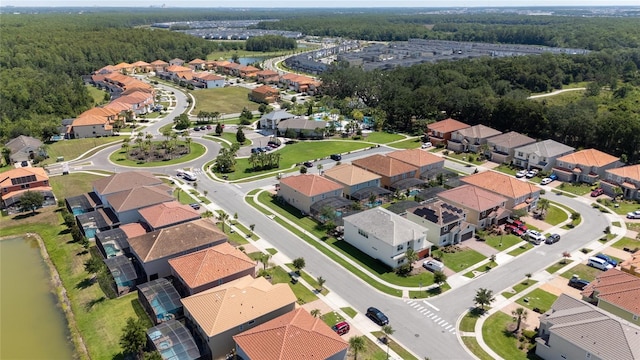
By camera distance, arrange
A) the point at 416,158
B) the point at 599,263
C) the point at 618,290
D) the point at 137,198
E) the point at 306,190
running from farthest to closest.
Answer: the point at 416,158 → the point at 306,190 → the point at 137,198 → the point at 599,263 → the point at 618,290

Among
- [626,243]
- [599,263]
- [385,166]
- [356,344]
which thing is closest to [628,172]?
[626,243]

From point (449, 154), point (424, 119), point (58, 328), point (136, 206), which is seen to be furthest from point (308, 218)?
point (424, 119)

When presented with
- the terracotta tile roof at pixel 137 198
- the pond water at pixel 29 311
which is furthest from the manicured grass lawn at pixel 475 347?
the terracotta tile roof at pixel 137 198

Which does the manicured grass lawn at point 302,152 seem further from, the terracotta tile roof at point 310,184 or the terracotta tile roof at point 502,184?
the terracotta tile roof at point 502,184

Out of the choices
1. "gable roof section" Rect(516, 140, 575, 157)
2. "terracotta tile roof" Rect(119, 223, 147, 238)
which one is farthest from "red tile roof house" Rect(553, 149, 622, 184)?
"terracotta tile roof" Rect(119, 223, 147, 238)

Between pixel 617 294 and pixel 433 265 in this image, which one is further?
pixel 433 265

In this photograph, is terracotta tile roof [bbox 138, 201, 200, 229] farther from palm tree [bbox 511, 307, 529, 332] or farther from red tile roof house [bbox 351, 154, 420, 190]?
palm tree [bbox 511, 307, 529, 332]

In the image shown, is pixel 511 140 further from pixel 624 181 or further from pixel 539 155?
pixel 624 181
